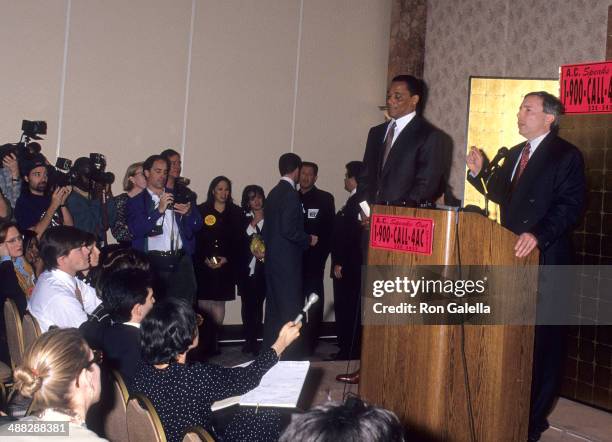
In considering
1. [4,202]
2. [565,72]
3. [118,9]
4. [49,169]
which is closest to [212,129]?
[118,9]

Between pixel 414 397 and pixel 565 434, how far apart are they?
1.26 meters

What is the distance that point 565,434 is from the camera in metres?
3.96

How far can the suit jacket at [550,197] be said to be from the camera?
3455mm

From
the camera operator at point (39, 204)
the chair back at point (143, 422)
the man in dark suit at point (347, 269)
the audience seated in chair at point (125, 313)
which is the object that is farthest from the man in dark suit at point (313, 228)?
the chair back at point (143, 422)

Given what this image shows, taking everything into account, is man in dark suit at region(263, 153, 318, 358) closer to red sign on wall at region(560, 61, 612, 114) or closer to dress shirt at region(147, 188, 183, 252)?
dress shirt at region(147, 188, 183, 252)

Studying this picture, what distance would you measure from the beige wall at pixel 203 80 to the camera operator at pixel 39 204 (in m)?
0.88

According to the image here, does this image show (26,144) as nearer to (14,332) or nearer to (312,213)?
(312,213)

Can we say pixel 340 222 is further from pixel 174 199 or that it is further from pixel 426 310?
pixel 426 310

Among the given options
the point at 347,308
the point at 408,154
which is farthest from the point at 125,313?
the point at 347,308

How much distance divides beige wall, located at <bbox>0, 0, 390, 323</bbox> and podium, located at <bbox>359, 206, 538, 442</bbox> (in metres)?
4.21

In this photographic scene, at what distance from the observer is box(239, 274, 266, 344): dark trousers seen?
22.0ft

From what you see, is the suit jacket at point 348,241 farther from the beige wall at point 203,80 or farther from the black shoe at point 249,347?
the beige wall at point 203,80

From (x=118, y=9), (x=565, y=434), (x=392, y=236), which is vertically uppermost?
(x=118, y=9)

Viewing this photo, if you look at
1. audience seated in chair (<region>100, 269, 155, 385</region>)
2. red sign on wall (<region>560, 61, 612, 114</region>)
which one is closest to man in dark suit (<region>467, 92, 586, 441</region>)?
red sign on wall (<region>560, 61, 612, 114</region>)
